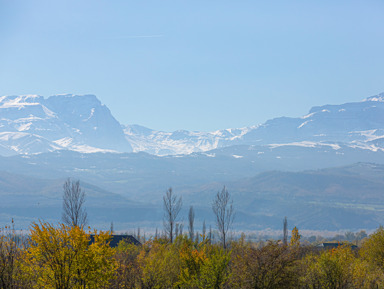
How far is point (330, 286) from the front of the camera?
54.0m

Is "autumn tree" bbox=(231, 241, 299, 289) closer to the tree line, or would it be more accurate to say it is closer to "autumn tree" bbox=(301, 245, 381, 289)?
the tree line

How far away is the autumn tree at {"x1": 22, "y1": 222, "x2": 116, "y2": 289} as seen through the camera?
133ft

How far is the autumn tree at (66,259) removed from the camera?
4069 cm

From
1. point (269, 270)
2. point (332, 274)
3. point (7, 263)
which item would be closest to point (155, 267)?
point (269, 270)

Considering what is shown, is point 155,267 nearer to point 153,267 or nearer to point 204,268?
point 153,267

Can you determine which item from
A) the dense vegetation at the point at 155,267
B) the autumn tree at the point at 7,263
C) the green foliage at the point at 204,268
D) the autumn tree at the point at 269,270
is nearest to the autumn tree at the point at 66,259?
the dense vegetation at the point at 155,267

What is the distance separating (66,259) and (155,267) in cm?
1661

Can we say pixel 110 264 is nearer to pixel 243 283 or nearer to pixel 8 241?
pixel 8 241

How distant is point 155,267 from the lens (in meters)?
56.4

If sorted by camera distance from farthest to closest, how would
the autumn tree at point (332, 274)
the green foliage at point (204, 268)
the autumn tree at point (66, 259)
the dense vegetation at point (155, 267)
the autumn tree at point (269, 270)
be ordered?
1. the green foliage at point (204, 268)
2. the autumn tree at point (332, 274)
3. the autumn tree at point (269, 270)
4. the dense vegetation at point (155, 267)
5. the autumn tree at point (66, 259)

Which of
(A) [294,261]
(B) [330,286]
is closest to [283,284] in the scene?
(A) [294,261]

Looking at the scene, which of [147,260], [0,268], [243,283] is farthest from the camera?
[147,260]

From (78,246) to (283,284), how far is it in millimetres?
19591

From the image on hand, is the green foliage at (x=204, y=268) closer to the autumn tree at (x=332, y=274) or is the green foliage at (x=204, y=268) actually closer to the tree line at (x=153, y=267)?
the tree line at (x=153, y=267)
